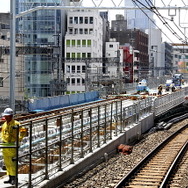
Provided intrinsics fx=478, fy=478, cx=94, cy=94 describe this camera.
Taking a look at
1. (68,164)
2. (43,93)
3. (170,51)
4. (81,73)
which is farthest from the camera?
(170,51)

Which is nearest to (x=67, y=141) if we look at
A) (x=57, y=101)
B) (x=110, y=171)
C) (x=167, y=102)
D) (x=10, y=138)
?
(x=110, y=171)

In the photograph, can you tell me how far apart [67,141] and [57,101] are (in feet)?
59.7

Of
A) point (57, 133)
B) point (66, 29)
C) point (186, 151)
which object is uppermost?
point (66, 29)

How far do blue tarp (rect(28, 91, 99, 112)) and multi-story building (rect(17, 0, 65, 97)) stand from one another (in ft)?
78.0

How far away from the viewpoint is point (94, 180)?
40.8 feet

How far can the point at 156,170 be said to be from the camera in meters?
14.5

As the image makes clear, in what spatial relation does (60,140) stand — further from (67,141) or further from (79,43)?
(79,43)

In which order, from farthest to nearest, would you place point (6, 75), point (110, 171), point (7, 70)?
point (6, 75) → point (7, 70) → point (110, 171)

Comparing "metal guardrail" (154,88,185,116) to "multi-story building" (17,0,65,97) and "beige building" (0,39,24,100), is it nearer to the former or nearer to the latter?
"beige building" (0,39,24,100)

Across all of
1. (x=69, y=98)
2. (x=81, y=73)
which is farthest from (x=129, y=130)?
(x=81, y=73)

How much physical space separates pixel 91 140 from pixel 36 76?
50.6 meters

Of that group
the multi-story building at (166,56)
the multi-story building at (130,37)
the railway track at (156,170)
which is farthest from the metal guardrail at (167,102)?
the multi-story building at (166,56)

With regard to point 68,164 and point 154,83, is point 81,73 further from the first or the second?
point 68,164

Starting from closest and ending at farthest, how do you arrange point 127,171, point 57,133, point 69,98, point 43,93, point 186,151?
point 57,133, point 127,171, point 186,151, point 69,98, point 43,93
